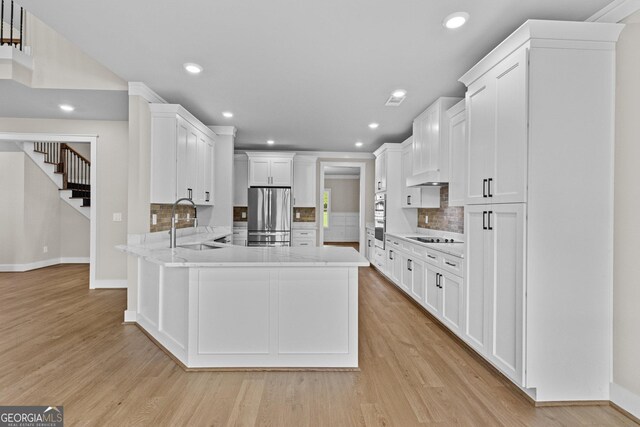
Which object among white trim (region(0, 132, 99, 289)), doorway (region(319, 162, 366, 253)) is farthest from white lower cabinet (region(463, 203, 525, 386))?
doorway (region(319, 162, 366, 253))

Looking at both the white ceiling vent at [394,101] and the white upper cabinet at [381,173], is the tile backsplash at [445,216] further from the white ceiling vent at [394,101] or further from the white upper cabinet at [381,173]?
the white ceiling vent at [394,101]

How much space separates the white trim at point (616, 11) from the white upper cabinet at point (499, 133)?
1.99 feet

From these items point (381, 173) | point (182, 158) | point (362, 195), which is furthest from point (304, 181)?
point (182, 158)

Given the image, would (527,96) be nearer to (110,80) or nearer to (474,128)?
(474,128)

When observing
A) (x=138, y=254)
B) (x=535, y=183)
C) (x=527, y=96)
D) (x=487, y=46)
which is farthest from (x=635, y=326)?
(x=138, y=254)

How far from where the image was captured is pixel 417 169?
4406 mm

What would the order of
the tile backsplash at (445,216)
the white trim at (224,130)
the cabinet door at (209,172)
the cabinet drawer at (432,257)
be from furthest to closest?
the white trim at (224,130)
the cabinet door at (209,172)
the tile backsplash at (445,216)
the cabinet drawer at (432,257)

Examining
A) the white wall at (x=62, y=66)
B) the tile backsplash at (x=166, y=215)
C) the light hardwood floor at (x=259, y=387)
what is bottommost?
the light hardwood floor at (x=259, y=387)

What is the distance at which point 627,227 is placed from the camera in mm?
1933

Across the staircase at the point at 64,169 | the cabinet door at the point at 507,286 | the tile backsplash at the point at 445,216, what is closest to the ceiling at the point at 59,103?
the staircase at the point at 64,169

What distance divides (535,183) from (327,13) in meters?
1.77

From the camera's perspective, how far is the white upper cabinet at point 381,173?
18.2ft

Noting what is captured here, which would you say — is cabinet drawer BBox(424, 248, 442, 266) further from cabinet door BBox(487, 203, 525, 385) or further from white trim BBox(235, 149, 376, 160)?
white trim BBox(235, 149, 376, 160)

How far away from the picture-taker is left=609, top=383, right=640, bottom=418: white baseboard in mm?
1846
